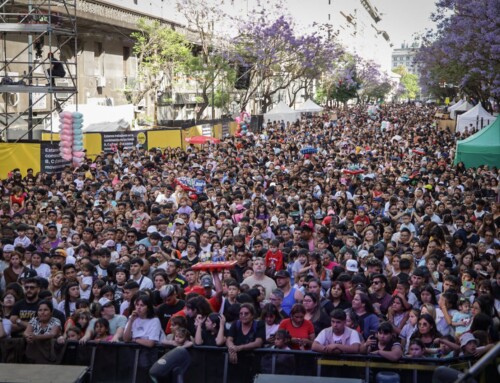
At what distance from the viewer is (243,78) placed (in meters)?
49.4

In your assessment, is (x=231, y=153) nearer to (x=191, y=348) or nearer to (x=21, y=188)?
(x=21, y=188)

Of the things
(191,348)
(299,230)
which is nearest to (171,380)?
(191,348)

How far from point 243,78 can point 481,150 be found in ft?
84.7

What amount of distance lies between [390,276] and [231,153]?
16.3m

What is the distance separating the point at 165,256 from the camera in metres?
11.2

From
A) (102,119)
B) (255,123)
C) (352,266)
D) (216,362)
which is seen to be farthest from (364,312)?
(255,123)

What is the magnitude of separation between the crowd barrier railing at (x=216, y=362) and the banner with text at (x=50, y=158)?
14727 mm

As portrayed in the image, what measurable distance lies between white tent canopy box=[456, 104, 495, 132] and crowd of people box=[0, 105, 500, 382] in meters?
20.3

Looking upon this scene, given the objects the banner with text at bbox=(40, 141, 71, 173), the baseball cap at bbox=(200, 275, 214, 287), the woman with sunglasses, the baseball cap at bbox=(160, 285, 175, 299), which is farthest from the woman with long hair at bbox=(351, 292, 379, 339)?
the banner with text at bbox=(40, 141, 71, 173)

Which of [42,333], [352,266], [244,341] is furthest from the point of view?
[352,266]

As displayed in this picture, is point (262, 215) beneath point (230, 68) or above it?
beneath

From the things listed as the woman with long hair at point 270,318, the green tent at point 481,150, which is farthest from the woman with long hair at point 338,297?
the green tent at point 481,150

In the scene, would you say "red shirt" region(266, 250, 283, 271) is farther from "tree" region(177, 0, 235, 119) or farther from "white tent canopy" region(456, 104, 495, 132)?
"tree" region(177, 0, 235, 119)

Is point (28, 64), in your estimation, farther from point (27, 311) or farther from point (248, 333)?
point (248, 333)
